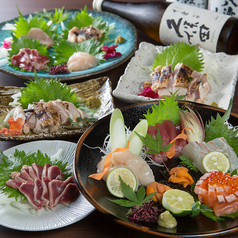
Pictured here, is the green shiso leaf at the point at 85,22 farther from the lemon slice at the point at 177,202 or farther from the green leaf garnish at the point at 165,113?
the lemon slice at the point at 177,202

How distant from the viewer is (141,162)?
5.10 feet

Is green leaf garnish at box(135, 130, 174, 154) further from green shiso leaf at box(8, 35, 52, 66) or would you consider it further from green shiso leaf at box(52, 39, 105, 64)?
green shiso leaf at box(8, 35, 52, 66)

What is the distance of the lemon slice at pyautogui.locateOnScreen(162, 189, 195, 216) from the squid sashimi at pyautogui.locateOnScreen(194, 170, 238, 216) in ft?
0.21

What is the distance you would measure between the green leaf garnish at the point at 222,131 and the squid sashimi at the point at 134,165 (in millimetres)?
430

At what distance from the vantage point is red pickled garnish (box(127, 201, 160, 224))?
128cm

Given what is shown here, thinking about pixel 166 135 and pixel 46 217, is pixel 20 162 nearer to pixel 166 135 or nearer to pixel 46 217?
pixel 46 217

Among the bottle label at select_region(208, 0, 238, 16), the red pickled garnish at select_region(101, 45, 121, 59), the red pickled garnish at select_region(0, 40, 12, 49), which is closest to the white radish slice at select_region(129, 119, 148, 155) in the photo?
the red pickled garnish at select_region(101, 45, 121, 59)

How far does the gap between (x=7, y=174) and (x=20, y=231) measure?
30 cm

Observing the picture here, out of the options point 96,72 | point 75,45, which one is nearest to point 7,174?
point 96,72

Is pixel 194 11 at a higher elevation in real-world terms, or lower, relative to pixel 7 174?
higher

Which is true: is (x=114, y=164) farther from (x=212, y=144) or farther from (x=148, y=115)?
(x=212, y=144)

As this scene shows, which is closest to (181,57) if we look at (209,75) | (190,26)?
(209,75)

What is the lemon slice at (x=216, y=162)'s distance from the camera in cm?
152

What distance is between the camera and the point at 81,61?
269cm
